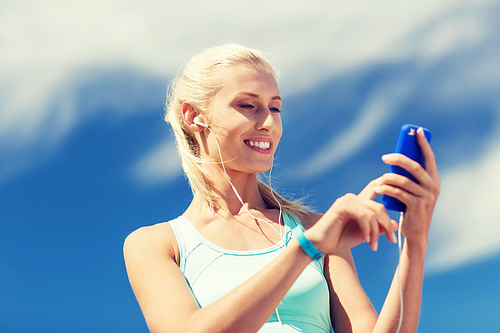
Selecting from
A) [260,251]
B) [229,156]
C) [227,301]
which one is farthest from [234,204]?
[227,301]

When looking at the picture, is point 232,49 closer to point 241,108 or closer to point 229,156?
point 241,108

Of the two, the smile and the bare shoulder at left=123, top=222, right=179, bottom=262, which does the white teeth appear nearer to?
the smile

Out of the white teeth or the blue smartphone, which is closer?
the blue smartphone

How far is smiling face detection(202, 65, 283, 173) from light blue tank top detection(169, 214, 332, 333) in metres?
0.73

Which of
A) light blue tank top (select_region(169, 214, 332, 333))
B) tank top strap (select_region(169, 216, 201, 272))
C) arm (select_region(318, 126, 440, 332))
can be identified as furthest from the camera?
tank top strap (select_region(169, 216, 201, 272))

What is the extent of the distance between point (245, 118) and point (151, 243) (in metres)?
1.22

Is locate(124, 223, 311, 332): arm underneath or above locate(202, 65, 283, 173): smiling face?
underneath

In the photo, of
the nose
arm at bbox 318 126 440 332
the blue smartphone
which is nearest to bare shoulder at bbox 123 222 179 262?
the nose

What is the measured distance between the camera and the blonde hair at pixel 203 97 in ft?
11.8

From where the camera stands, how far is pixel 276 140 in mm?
3629

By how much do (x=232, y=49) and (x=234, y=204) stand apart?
1369 millimetres

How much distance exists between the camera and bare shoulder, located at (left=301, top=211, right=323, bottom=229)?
3.56 m

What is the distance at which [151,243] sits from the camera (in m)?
2.98

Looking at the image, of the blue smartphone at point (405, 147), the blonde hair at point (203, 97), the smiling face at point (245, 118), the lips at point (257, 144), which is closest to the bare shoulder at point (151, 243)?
the blonde hair at point (203, 97)
